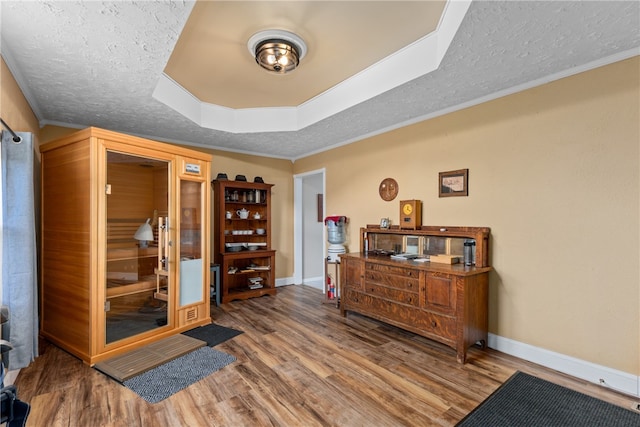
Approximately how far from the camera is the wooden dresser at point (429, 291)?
278cm

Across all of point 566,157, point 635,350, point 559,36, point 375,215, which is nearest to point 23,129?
point 375,215

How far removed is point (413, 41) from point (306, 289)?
4224 mm

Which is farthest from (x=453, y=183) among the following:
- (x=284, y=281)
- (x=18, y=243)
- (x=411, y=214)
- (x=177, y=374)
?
(x=18, y=243)

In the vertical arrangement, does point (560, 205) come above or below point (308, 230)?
above

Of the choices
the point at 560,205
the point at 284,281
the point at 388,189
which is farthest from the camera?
the point at 284,281

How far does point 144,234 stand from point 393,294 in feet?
9.29

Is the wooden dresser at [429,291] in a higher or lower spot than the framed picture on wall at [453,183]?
lower

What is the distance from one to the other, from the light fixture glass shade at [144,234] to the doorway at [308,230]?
2935 millimetres

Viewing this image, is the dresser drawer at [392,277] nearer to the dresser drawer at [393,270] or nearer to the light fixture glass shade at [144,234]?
the dresser drawer at [393,270]

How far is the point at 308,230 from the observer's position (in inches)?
242

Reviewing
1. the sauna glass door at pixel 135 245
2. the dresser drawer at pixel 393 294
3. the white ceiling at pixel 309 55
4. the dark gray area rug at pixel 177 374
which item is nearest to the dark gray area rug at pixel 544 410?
the dresser drawer at pixel 393 294

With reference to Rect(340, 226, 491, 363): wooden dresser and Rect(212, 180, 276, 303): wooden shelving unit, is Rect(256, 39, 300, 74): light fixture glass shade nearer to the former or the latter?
Rect(340, 226, 491, 363): wooden dresser

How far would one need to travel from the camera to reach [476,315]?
2.89m

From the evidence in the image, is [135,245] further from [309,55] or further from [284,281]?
[284,281]
